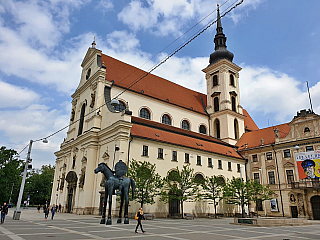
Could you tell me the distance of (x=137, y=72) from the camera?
137ft

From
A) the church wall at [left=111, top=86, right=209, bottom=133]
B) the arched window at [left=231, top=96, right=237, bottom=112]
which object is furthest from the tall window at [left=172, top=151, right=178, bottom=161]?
the arched window at [left=231, top=96, right=237, bottom=112]

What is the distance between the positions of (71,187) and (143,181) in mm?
13707

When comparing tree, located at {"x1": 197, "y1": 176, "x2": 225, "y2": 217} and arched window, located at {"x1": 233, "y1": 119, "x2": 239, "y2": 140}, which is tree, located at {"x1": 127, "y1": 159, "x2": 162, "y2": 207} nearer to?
tree, located at {"x1": 197, "y1": 176, "x2": 225, "y2": 217}

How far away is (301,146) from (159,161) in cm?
2042

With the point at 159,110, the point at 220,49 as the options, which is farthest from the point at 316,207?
the point at 220,49

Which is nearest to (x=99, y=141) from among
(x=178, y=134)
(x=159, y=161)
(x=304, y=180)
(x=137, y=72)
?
(x=159, y=161)

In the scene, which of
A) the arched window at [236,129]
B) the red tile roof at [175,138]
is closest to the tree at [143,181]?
the red tile roof at [175,138]

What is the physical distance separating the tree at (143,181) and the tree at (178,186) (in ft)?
5.06

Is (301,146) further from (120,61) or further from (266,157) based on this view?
(120,61)

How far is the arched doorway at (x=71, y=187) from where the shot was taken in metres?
33.4

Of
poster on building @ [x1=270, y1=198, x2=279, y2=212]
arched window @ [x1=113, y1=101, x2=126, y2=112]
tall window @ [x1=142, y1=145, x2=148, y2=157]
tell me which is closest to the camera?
tall window @ [x1=142, y1=145, x2=148, y2=157]

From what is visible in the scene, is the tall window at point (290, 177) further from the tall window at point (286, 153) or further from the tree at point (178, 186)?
the tree at point (178, 186)

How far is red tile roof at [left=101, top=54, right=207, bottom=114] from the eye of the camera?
1468 inches

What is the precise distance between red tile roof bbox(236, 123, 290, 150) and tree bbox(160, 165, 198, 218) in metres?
16.6
